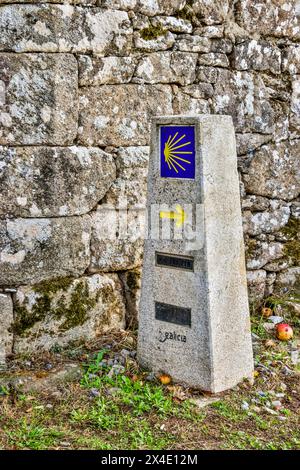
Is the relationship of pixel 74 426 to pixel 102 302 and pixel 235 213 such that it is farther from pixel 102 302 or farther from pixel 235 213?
pixel 235 213

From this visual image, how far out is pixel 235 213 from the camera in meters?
3.81

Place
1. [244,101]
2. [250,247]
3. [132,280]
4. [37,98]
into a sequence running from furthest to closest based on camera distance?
[250,247] < [244,101] < [132,280] < [37,98]

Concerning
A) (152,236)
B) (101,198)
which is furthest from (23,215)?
(152,236)

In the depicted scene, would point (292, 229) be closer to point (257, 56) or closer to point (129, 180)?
point (257, 56)

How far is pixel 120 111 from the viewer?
4383mm

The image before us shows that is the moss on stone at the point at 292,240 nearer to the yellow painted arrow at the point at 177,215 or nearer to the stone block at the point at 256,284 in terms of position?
the stone block at the point at 256,284

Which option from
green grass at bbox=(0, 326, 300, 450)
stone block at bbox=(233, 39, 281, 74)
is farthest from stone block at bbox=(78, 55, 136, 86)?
green grass at bbox=(0, 326, 300, 450)

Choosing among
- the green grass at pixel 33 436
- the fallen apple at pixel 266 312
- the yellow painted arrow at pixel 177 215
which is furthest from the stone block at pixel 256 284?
the green grass at pixel 33 436

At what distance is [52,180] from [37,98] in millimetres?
482

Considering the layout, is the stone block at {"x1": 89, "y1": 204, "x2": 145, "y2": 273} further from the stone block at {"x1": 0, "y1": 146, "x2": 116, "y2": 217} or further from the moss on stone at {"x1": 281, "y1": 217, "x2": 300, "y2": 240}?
the moss on stone at {"x1": 281, "y1": 217, "x2": 300, "y2": 240}

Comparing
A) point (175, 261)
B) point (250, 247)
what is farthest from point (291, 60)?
point (175, 261)

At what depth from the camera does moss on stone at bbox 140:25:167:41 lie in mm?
4430

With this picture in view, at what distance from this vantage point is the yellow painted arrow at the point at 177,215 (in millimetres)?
3709

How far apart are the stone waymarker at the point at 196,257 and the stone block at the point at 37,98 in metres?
0.65
